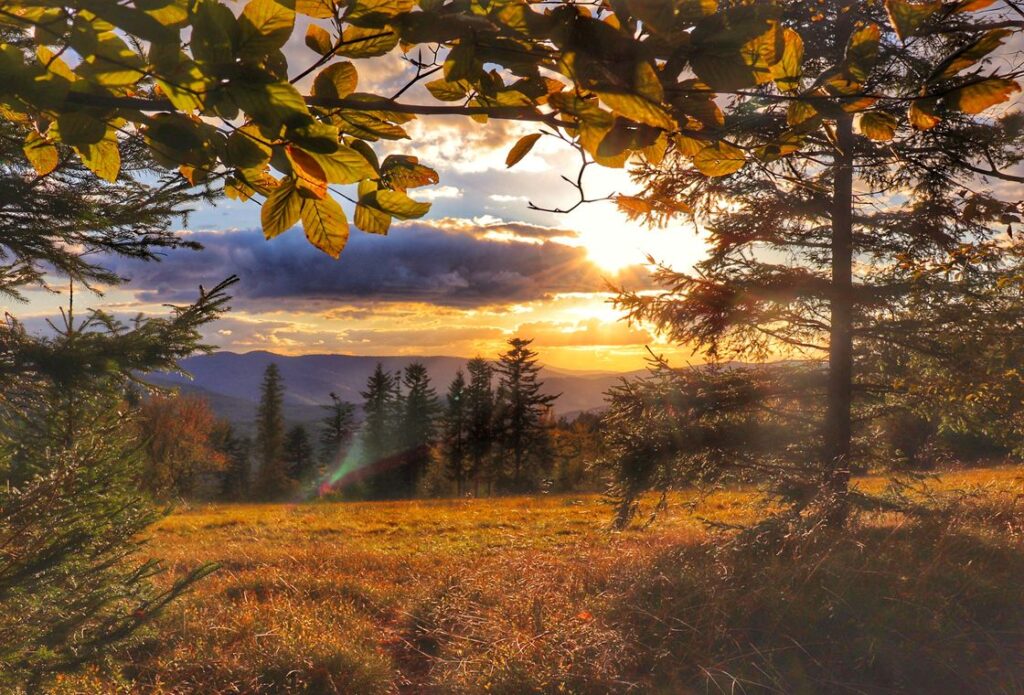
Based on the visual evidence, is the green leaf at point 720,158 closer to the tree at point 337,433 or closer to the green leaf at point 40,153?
the green leaf at point 40,153

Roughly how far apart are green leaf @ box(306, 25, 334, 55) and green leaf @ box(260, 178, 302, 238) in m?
0.20

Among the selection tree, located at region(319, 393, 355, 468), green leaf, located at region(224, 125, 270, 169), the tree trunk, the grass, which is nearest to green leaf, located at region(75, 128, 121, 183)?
green leaf, located at region(224, 125, 270, 169)

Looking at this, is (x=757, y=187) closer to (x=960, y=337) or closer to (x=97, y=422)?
(x=960, y=337)

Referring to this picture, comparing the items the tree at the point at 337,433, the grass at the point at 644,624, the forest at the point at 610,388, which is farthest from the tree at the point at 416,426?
the grass at the point at 644,624

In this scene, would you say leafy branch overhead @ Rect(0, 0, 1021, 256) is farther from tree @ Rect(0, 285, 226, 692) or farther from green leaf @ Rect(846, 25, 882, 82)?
tree @ Rect(0, 285, 226, 692)

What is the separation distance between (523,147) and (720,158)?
13.8 inches

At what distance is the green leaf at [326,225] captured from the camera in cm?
93

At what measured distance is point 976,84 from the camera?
960mm

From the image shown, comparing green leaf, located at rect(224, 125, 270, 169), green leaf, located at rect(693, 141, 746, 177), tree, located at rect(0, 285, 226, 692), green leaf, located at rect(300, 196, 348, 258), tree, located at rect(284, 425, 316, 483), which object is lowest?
tree, located at rect(284, 425, 316, 483)

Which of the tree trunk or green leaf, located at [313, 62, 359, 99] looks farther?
the tree trunk

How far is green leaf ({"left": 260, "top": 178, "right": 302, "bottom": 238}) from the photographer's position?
92cm

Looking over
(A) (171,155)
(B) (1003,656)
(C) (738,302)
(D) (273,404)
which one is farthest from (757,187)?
(D) (273,404)

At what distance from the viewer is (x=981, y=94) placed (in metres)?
0.96

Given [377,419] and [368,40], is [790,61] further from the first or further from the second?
[377,419]
